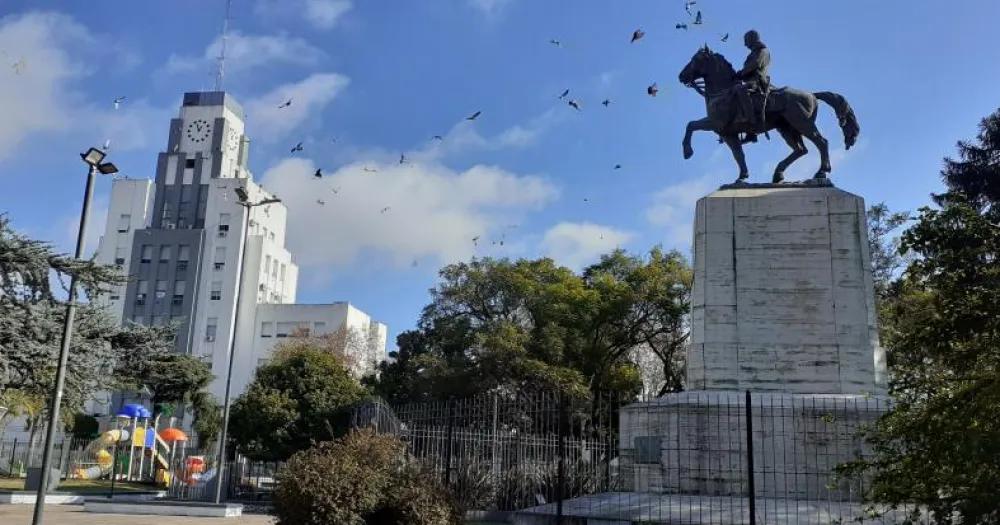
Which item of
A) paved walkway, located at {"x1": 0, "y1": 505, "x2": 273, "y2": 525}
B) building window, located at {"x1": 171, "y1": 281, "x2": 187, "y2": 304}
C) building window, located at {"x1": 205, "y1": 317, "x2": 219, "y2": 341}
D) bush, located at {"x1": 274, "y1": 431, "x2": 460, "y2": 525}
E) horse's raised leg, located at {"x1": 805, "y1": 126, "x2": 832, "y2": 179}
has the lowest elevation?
paved walkway, located at {"x1": 0, "y1": 505, "x2": 273, "y2": 525}

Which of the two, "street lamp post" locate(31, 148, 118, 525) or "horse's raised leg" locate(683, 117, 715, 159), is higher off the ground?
"horse's raised leg" locate(683, 117, 715, 159)

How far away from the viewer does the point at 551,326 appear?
111 feet

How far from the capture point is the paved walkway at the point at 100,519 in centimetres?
1744

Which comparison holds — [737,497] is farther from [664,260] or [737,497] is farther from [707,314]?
[664,260]

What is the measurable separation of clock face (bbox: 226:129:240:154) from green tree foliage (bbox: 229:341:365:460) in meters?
49.0

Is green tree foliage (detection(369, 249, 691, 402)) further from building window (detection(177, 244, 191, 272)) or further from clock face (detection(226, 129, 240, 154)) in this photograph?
clock face (detection(226, 129, 240, 154))

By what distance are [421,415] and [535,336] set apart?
52.2 ft

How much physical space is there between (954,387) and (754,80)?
10.3 meters

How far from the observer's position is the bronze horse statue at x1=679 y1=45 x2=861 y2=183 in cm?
1731

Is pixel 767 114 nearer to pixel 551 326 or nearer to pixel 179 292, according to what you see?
pixel 551 326

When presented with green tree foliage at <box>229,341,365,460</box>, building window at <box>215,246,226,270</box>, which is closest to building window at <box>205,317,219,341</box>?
building window at <box>215,246,226,270</box>

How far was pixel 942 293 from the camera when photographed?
801 cm

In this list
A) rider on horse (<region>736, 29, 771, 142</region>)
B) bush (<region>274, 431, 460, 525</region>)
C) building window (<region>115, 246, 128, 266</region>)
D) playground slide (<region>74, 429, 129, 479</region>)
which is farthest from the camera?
building window (<region>115, 246, 128, 266</region>)

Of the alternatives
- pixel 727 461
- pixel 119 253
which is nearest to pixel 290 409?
pixel 727 461
